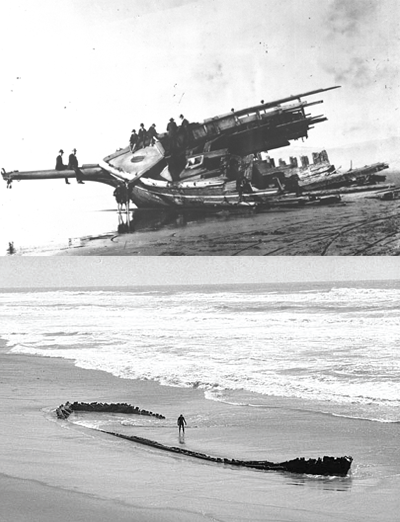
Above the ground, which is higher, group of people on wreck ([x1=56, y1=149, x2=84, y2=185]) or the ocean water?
group of people on wreck ([x1=56, y1=149, x2=84, y2=185])

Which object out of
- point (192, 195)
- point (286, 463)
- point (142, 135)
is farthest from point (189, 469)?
point (142, 135)

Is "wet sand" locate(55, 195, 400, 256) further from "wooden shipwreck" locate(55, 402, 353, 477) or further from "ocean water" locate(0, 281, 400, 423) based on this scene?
"wooden shipwreck" locate(55, 402, 353, 477)

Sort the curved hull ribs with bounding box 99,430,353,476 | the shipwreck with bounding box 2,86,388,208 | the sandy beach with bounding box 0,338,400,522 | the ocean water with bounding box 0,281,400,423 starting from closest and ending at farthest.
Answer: the sandy beach with bounding box 0,338,400,522 < the curved hull ribs with bounding box 99,430,353,476 < the shipwreck with bounding box 2,86,388,208 < the ocean water with bounding box 0,281,400,423

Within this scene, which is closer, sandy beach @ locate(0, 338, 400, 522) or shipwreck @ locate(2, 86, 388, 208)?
sandy beach @ locate(0, 338, 400, 522)

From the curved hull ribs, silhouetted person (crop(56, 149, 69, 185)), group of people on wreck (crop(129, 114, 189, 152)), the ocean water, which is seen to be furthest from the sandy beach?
group of people on wreck (crop(129, 114, 189, 152))

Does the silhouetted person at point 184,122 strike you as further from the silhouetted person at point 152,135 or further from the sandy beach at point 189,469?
the sandy beach at point 189,469

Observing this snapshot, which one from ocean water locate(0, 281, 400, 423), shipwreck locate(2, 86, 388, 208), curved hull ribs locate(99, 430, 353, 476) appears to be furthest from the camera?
ocean water locate(0, 281, 400, 423)

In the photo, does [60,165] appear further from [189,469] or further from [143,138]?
[189,469]
